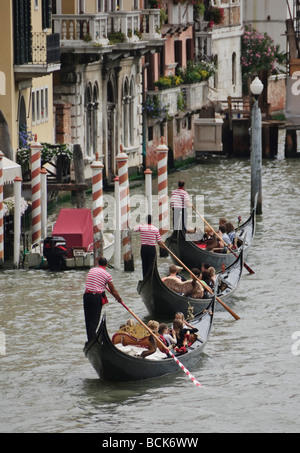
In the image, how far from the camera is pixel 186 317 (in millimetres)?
19984

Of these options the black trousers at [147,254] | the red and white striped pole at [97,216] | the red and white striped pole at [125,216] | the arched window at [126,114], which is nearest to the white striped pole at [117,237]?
the red and white striped pole at [125,216]

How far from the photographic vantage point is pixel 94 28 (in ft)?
101

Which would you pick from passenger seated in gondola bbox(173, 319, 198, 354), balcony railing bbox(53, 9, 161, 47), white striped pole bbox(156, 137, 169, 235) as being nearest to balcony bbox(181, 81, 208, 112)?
balcony railing bbox(53, 9, 161, 47)

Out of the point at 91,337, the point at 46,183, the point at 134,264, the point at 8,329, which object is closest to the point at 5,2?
the point at 46,183

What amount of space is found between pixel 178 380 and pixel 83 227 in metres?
6.85

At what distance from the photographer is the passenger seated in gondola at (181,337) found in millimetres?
17703

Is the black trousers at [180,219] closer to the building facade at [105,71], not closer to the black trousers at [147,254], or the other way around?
the black trousers at [147,254]

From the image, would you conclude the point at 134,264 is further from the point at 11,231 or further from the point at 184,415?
the point at 184,415

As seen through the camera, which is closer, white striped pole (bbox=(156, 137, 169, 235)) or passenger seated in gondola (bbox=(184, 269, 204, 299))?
passenger seated in gondola (bbox=(184, 269, 204, 299))

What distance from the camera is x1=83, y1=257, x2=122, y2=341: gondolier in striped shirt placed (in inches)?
689

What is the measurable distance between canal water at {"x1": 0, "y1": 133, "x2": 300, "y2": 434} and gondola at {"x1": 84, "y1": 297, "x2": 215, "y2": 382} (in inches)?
4.2

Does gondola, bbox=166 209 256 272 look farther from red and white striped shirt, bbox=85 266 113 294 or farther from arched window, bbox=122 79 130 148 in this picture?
arched window, bbox=122 79 130 148
